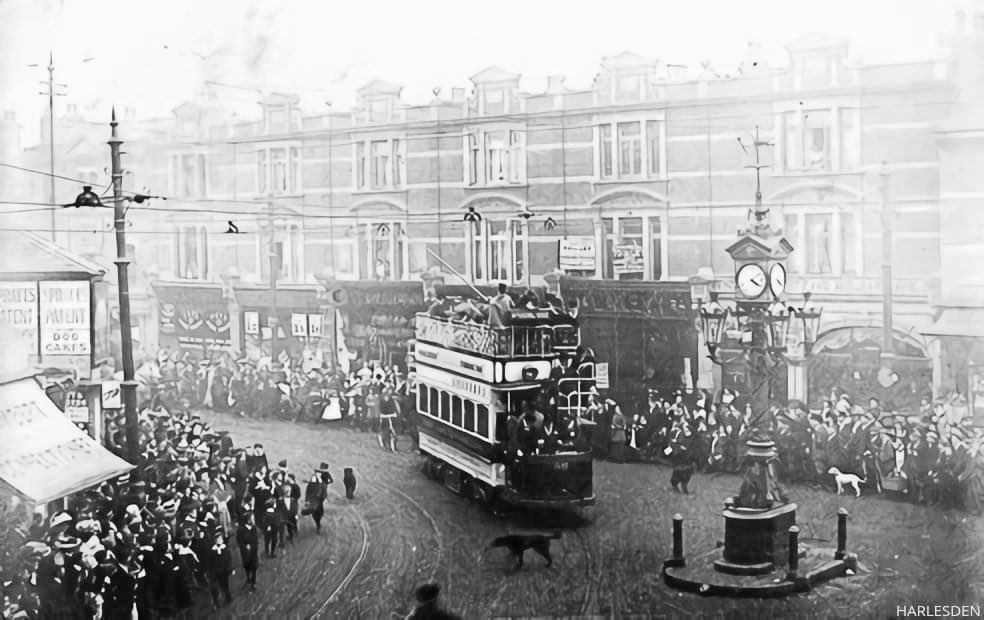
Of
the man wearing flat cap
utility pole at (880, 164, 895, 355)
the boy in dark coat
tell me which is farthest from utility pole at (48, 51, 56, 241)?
utility pole at (880, 164, 895, 355)

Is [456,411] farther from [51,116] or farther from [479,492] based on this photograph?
[51,116]

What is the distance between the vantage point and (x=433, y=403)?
600 cm

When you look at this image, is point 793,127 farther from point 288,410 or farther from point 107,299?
point 107,299

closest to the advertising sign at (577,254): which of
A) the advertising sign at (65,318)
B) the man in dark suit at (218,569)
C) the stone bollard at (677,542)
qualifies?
the stone bollard at (677,542)

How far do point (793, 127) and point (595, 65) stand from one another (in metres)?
1.13

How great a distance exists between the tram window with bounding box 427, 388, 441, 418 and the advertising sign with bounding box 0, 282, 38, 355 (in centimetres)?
214

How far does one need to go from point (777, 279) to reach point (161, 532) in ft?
11.5

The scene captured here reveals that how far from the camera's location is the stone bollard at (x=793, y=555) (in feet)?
18.6

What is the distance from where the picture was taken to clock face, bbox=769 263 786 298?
19.0 feet

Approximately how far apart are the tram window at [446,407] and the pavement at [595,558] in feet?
1.32

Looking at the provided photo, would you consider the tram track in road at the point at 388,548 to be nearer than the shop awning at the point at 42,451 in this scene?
No

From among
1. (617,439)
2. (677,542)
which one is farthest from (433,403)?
(677,542)

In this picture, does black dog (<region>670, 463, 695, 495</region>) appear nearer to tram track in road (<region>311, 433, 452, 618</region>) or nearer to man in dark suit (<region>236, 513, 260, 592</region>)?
tram track in road (<region>311, 433, 452, 618</region>)

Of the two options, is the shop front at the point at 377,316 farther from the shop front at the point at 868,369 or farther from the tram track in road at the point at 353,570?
the shop front at the point at 868,369
